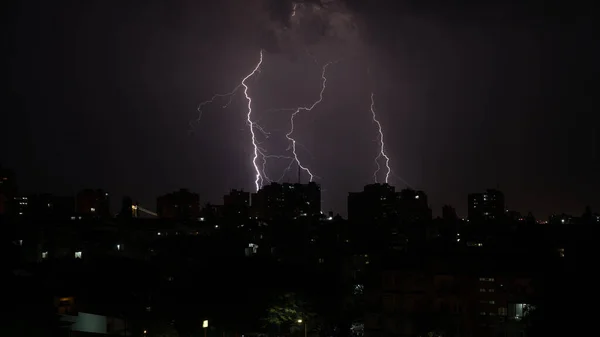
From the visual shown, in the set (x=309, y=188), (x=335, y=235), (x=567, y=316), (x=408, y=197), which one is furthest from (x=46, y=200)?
(x=567, y=316)

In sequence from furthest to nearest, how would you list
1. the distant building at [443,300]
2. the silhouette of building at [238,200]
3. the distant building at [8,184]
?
the silhouette of building at [238,200] < the distant building at [8,184] < the distant building at [443,300]

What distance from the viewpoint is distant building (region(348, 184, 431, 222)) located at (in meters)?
43.0

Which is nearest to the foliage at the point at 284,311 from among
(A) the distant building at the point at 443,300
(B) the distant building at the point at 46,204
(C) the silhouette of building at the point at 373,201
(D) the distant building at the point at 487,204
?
(A) the distant building at the point at 443,300

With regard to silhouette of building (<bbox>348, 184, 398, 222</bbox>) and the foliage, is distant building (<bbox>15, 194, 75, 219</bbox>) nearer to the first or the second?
silhouette of building (<bbox>348, 184, 398, 222</bbox>)

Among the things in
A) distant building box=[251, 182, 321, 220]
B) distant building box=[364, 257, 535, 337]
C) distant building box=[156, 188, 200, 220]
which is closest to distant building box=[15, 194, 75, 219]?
distant building box=[156, 188, 200, 220]

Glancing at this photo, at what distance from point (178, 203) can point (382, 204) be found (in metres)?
15.0

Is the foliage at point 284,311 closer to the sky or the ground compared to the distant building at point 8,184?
closer to the ground

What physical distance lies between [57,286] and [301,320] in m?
5.57

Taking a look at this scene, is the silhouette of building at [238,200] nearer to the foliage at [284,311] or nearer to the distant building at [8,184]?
the distant building at [8,184]

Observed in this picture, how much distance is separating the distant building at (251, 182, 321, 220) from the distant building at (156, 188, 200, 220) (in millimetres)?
5051

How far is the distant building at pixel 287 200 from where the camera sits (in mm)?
46438

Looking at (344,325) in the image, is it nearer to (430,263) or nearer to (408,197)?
(430,263)

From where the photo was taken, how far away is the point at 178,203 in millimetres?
45000

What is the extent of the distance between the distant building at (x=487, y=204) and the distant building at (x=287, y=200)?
1257cm
